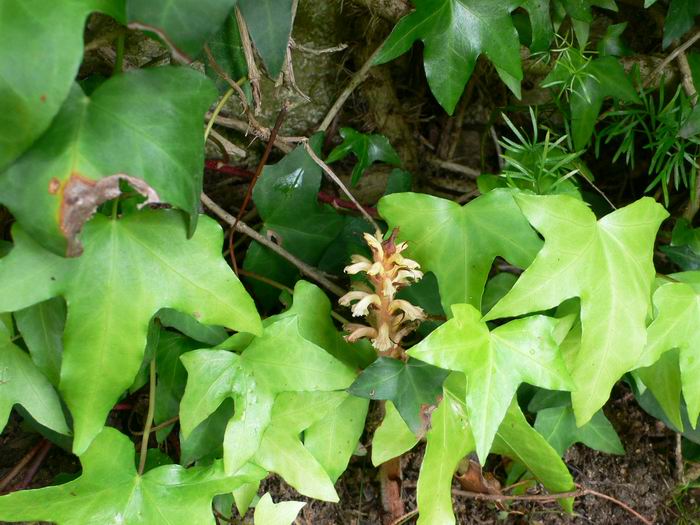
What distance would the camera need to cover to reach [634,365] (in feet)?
2.40

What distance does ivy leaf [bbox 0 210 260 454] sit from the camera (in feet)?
1.97

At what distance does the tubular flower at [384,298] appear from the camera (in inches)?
27.6

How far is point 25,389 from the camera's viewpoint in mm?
718

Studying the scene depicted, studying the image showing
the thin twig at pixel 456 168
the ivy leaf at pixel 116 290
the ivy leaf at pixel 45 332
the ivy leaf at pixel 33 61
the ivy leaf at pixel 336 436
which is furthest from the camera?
the thin twig at pixel 456 168

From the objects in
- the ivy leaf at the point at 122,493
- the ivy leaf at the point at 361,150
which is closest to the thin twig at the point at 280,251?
the ivy leaf at the point at 361,150

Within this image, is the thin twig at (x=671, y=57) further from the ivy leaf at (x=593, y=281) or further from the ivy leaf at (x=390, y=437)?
the ivy leaf at (x=390, y=437)

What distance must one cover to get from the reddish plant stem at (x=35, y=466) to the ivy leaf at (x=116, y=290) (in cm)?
31

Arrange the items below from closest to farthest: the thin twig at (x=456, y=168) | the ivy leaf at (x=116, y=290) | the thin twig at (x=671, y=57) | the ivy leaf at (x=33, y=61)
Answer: the ivy leaf at (x=33, y=61), the ivy leaf at (x=116, y=290), the thin twig at (x=671, y=57), the thin twig at (x=456, y=168)

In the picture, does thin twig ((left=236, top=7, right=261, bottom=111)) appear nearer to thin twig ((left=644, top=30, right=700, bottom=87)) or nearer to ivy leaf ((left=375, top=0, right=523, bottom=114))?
ivy leaf ((left=375, top=0, right=523, bottom=114))

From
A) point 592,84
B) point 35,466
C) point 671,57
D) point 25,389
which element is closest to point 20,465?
point 35,466

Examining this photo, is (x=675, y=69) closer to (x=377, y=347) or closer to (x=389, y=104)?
(x=389, y=104)

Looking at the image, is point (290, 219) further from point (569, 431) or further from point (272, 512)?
point (569, 431)

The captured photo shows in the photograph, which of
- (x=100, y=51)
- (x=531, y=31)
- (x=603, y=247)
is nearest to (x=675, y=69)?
(x=531, y=31)

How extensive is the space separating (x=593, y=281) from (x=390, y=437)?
12.8 inches
